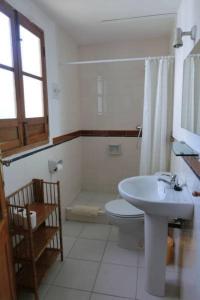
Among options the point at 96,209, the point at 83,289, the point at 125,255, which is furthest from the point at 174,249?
the point at 96,209

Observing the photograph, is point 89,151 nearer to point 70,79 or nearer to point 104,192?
point 104,192

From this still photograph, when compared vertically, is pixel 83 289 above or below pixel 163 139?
below

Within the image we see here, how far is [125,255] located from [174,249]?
1.55 feet

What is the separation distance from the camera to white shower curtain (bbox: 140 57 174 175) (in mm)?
2484

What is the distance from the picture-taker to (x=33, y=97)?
203 cm

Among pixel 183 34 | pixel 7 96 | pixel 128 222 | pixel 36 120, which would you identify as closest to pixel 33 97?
pixel 36 120

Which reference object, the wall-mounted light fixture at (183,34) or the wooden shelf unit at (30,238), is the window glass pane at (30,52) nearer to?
the wooden shelf unit at (30,238)

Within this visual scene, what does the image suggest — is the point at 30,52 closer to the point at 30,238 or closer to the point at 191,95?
the point at 191,95

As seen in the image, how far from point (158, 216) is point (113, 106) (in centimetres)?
211

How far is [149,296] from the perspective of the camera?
66.1 inches

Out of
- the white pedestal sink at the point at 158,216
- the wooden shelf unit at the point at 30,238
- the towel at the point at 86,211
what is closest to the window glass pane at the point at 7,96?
the wooden shelf unit at the point at 30,238

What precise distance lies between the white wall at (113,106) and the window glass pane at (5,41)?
1741 mm

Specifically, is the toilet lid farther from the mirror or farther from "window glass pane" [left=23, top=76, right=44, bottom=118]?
"window glass pane" [left=23, top=76, right=44, bottom=118]

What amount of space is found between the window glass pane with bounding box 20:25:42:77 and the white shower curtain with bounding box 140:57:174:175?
1230 mm
